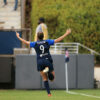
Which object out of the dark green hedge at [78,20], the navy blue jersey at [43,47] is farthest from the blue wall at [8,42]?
the navy blue jersey at [43,47]

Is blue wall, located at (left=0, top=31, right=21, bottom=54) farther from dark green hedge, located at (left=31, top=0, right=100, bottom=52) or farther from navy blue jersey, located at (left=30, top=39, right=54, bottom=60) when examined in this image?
navy blue jersey, located at (left=30, top=39, right=54, bottom=60)

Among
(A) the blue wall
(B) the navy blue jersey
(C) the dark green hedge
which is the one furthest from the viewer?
(C) the dark green hedge

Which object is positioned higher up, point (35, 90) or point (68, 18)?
point (68, 18)

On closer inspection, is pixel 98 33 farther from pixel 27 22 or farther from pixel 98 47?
pixel 27 22

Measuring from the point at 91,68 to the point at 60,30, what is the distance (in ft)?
15.5

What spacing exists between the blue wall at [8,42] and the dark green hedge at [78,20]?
3.59m

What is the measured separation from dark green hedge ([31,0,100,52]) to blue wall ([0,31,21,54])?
3.59 m

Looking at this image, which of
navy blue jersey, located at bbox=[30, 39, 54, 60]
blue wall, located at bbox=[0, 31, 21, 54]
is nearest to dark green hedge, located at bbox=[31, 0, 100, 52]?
blue wall, located at bbox=[0, 31, 21, 54]

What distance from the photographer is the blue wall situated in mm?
24236

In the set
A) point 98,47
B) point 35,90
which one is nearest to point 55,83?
point 35,90

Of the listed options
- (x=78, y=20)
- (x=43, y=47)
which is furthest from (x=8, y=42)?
(x=43, y=47)

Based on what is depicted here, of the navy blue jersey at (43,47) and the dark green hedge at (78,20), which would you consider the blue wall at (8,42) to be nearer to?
the dark green hedge at (78,20)

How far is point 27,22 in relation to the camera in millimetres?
30219

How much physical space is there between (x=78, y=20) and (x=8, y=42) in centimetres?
423
